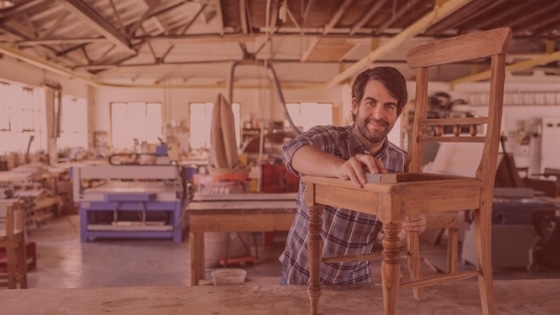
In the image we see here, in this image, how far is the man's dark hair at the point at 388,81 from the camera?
174 centimetres

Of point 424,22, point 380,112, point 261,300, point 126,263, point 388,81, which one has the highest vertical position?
point 424,22

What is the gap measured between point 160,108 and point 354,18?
893 cm

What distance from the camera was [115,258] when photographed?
6.24 metres

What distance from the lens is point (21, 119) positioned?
1005 cm

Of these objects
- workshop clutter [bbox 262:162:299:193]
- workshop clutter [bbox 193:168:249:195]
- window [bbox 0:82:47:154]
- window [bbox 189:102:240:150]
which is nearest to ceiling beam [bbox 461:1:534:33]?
workshop clutter [bbox 262:162:299:193]

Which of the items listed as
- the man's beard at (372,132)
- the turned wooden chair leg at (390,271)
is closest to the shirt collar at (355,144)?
the man's beard at (372,132)

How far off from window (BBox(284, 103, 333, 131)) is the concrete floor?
290 inches

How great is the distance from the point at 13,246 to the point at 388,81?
3.99 meters

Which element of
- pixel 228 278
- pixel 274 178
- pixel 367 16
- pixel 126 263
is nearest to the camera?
pixel 228 278

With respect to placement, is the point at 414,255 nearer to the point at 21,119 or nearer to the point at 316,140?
the point at 316,140

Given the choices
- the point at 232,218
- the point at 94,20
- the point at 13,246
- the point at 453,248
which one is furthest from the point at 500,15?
the point at 13,246

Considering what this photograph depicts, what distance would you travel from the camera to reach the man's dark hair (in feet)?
5.71

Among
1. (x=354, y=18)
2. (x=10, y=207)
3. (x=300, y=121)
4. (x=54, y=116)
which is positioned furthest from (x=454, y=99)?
(x=10, y=207)

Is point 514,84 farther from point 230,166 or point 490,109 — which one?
point 490,109
